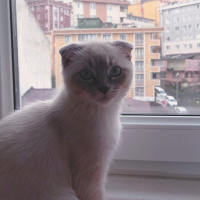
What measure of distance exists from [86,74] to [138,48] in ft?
1.02

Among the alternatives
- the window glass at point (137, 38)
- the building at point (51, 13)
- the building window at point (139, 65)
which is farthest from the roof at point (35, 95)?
Answer: the building window at point (139, 65)

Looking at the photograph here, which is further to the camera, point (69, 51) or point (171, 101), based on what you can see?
point (171, 101)

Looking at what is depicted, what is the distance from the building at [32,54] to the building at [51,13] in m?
0.02

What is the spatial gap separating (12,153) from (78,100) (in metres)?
0.23

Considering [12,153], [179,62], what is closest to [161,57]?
[179,62]

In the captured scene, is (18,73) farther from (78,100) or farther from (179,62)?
(179,62)

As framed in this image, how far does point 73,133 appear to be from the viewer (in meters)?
0.87

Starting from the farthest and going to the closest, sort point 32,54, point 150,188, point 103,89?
point 32,54 < point 150,188 < point 103,89

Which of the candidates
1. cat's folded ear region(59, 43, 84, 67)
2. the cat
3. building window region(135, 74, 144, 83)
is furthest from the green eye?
building window region(135, 74, 144, 83)

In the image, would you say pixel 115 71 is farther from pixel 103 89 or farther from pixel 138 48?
pixel 138 48

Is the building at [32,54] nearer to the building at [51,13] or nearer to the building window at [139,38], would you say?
the building at [51,13]

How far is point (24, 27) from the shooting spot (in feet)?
Result: 3.78

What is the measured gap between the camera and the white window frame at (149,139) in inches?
41.2

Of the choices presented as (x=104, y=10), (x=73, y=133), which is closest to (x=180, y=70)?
(x=104, y=10)
